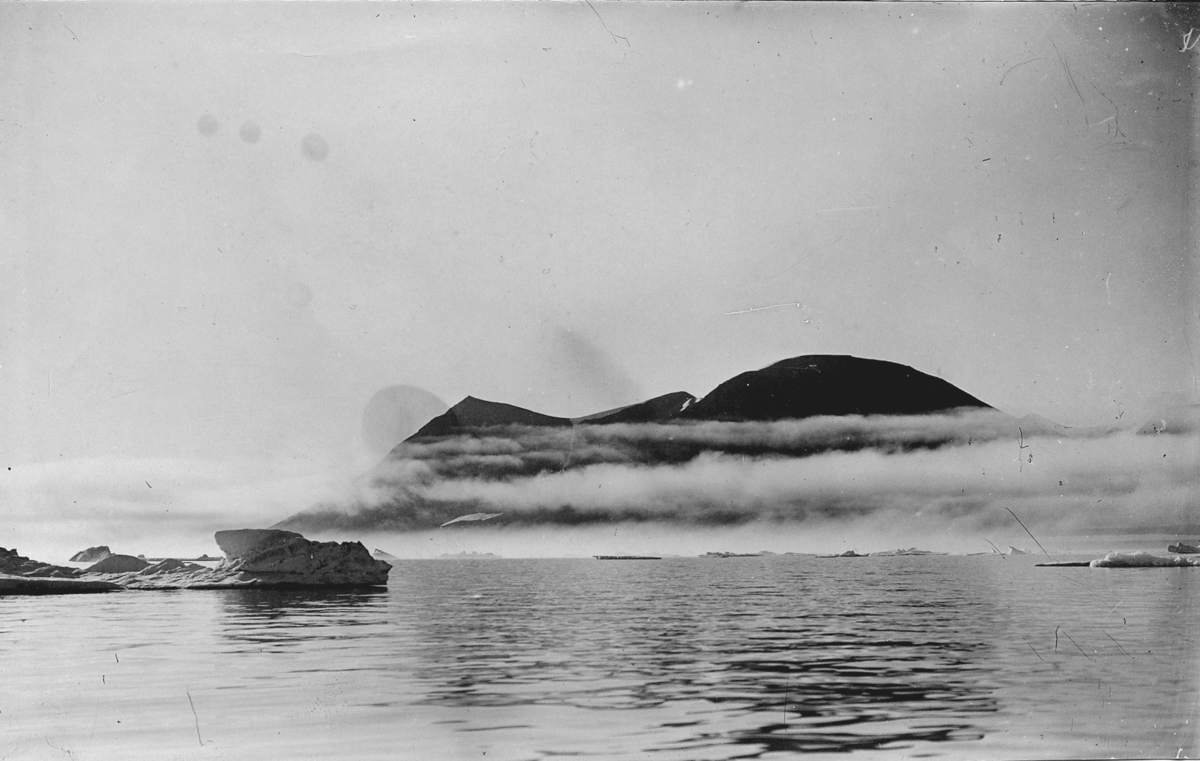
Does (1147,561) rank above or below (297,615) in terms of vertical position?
below

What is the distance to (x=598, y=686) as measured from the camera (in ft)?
22.5

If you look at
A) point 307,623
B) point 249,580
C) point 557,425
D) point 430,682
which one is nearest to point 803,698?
point 430,682

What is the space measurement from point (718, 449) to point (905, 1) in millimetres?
7783

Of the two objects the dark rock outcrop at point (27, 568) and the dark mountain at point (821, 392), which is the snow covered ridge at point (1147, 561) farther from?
the dark rock outcrop at point (27, 568)

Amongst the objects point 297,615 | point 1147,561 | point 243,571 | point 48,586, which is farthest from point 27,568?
point 1147,561

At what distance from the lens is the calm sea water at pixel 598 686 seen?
571 centimetres

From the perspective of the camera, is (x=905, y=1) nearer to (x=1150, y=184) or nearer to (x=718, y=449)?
(x=1150, y=184)

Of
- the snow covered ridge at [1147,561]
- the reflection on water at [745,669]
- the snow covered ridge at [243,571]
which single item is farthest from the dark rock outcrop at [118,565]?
the snow covered ridge at [1147,561]

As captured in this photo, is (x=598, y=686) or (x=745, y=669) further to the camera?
(x=745, y=669)

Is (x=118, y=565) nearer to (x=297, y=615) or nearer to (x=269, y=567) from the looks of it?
(x=269, y=567)

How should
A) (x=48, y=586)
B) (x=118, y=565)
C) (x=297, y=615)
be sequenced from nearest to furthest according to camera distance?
(x=297, y=615) → (x=118, y=565) → (x=48, y=586)

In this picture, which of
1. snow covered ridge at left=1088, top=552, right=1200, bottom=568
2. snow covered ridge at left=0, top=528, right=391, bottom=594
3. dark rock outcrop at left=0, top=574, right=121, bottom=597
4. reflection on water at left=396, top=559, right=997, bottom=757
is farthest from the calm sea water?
snow covered ridge at left=0, top=528, right=391, bottom=594

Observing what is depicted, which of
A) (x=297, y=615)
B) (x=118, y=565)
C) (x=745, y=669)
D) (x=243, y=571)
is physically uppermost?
(x=118, y=565)

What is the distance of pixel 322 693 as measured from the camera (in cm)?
687
